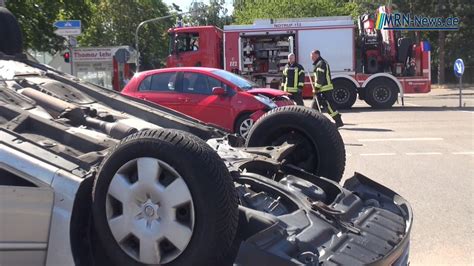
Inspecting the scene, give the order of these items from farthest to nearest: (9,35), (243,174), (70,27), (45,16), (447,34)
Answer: (447,34) < (45,16) < (70,27) < (9,35) < (243,174)

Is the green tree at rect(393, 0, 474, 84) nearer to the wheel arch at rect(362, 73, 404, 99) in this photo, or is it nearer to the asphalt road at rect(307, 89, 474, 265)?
the wheel arch at rect(362, 73, 404, 99)

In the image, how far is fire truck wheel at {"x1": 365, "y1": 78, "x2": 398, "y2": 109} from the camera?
20312 mm

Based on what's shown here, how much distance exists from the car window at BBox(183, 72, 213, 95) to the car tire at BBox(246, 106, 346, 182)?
7488mm

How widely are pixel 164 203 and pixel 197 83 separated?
933 centimetres

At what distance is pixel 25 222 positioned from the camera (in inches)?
106

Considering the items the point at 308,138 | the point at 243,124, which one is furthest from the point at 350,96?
the point at 308,138

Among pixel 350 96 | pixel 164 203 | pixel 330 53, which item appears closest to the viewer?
pixel 164 203

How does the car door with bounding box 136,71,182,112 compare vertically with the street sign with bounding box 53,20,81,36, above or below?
below

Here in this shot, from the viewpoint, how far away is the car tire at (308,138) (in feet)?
13.3

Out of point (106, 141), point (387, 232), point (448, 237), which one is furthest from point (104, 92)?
point (448, 237)

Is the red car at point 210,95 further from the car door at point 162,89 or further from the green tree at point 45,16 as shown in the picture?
the green tree at point 45,16

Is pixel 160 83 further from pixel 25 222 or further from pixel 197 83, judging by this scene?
pixel 25 222

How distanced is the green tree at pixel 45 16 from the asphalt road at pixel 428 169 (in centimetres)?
1397

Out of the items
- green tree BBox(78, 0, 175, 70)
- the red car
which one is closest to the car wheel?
the red car
